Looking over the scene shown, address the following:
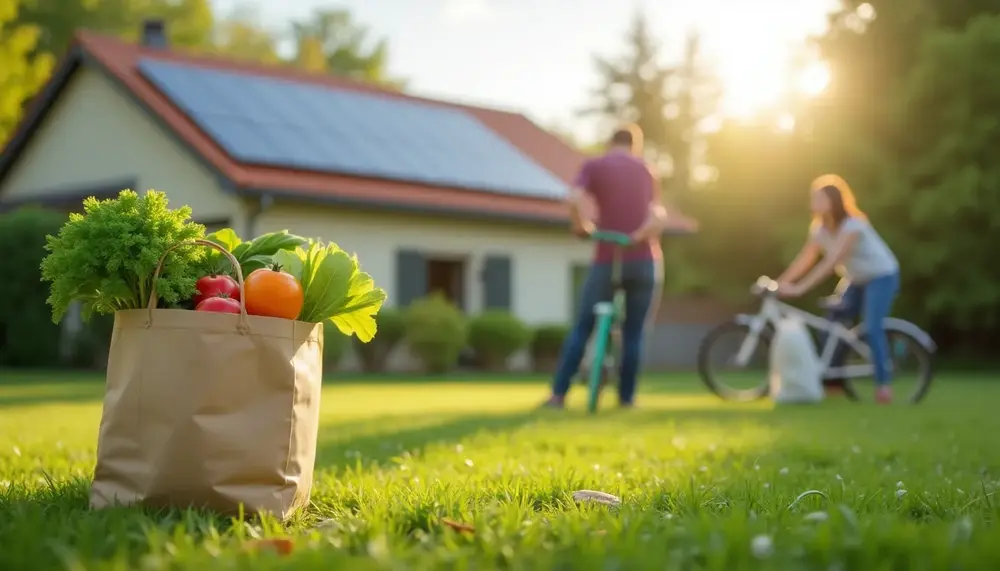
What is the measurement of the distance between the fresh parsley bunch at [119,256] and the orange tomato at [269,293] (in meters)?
0.17

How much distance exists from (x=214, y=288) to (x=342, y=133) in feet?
57.4

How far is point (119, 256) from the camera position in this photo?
3.24m

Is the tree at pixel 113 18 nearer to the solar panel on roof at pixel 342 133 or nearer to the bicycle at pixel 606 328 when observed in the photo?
the solar panel on roof at pixel 342 133

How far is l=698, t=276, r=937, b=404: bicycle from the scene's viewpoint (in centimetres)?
1045

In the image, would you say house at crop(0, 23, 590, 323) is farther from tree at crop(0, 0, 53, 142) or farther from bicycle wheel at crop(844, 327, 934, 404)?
bicycle wheel at crop(844, 327, 934, 404)

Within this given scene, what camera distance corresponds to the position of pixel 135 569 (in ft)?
7.45

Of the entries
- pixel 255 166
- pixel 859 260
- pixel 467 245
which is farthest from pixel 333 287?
pixel 467 245

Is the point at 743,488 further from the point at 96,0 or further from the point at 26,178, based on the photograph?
the point at 96,0

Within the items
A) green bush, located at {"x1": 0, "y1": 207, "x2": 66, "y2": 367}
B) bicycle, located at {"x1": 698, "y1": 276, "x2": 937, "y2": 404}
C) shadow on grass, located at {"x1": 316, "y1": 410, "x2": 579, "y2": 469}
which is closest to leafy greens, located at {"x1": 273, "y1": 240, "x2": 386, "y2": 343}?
shadow on grass, located at {"x1": 316, "y1": 410, "x2": 579, "y2": 469}

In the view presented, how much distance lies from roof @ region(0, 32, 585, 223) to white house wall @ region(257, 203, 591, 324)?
0.50 meters

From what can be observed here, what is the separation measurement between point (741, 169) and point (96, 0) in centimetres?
2035

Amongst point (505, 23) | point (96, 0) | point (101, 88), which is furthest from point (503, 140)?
point (96, 0)

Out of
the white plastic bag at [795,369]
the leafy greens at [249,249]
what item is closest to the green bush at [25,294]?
the white plastic bag at [795,369]

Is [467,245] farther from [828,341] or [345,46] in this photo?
[345,46]
